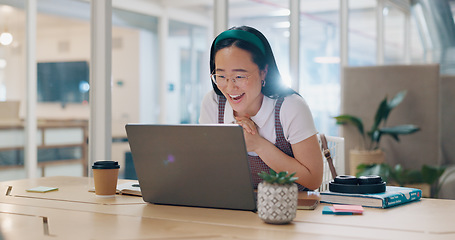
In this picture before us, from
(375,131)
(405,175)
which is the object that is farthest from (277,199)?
(375,131)

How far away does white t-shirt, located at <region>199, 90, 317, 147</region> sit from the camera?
1.79 meters

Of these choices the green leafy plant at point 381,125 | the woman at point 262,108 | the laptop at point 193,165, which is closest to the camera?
the laptop at point 193,165

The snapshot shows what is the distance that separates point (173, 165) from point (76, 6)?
7.68 ft

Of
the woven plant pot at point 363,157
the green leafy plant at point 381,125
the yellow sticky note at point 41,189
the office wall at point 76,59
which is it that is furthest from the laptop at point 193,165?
the woven plant pot at point 363,157

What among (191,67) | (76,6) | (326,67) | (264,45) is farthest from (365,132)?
(264,45)

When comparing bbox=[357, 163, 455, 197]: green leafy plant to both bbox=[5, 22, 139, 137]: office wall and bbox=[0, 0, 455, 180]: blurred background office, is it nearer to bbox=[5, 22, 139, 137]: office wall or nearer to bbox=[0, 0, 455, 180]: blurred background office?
bbox=[0, 0, 455, 180]: blurred background office

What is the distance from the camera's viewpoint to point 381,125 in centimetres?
480

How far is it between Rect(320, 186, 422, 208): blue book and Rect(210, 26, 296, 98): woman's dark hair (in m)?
0.52

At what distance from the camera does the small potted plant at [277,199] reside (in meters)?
1.19

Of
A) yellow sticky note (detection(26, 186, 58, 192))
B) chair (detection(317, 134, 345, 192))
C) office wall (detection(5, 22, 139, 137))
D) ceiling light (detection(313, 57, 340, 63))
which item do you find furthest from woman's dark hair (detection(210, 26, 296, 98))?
ceiling light (detection(313, 57, 340, 63))

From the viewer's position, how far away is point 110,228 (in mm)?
1180

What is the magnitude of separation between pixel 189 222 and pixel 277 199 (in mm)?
228

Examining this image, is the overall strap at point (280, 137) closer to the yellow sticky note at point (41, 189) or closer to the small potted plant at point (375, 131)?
the yellow sticky note at point (41, 189)

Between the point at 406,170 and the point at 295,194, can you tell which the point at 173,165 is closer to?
the point at 295,194
